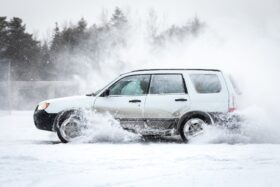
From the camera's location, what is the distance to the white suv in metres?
9.87

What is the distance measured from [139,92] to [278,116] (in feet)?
12.0

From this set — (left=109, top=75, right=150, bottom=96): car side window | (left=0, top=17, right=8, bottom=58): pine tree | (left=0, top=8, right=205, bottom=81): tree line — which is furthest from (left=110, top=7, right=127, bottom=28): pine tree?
(left=109, top=75, right=150, bottom=96): car side window

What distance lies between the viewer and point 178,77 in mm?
10227

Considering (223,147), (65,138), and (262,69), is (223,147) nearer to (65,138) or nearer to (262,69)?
(65,138)

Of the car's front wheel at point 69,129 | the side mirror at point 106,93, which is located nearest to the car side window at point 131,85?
the side mirror at point 106,93

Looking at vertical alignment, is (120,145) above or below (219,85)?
below

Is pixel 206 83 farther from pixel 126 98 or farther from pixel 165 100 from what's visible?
pixel 126 98

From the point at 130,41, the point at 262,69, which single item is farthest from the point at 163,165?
the point at 130,41

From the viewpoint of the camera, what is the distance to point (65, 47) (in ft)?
185

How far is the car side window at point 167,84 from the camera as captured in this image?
33.3 ft

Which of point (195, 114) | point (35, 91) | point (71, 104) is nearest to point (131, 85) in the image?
point (71, 104)

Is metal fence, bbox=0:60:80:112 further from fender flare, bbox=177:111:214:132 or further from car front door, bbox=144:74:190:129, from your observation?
fender flare, bbox=177:111:214:132

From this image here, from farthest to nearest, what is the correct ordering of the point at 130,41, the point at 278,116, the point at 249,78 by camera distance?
1. the point at 130,41
2. the point at 249,78
3. the point at 278,116

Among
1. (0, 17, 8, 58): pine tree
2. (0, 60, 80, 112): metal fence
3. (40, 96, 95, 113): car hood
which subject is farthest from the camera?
(0, 17, 8, 58): pine tree
